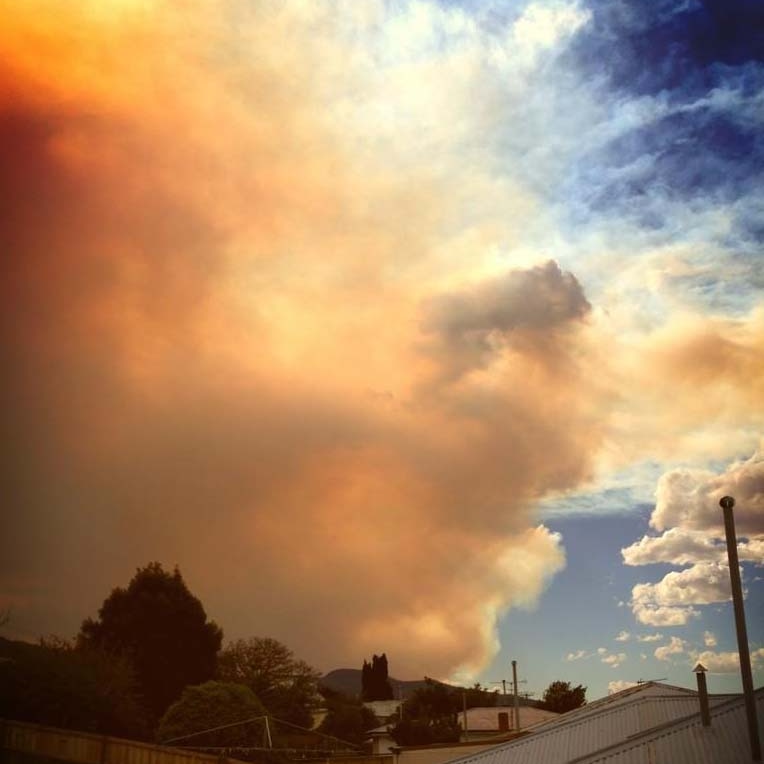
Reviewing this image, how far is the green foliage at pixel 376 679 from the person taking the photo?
5487 inches

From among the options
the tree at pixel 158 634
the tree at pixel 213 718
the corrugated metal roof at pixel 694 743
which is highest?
the tree at pixel 158 634

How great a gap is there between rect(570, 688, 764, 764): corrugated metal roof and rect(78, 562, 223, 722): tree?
4766 cm

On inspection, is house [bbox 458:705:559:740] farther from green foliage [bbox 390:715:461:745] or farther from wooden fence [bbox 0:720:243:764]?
wooden fence [bbox 0:720:243:764]

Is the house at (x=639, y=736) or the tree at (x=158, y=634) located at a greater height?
the tree at (x=158, y=634)

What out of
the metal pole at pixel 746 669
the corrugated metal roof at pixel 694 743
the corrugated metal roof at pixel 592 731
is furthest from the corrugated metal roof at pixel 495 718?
the metal pole at pixel 746 669

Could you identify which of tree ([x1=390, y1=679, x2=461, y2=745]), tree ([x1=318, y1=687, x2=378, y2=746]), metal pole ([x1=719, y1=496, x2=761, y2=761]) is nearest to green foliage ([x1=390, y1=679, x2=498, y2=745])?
tree ([x1=390, y1=679, x2=461, y2=745])

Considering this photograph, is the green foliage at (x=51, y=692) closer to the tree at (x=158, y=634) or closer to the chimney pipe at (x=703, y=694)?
the chimney pipe at (x=703, y=694)

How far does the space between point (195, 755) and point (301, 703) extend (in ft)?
167

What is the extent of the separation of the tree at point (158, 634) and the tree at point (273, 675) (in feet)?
25.6

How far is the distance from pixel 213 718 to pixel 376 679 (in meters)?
102

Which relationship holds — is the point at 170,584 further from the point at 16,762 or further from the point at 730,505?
the point at 730,505

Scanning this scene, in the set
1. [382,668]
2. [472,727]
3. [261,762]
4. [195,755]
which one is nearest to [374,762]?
[261,762]

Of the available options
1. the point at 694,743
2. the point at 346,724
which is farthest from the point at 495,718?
the point at 694,743

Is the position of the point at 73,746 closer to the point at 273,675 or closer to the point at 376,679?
the point at 273,675
